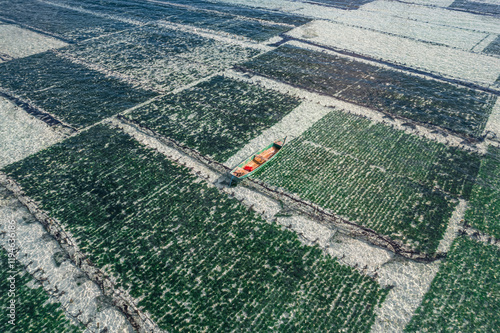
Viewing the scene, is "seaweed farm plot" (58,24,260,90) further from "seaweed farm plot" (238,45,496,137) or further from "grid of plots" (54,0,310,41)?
"grid of plots" (54,0,310,41)

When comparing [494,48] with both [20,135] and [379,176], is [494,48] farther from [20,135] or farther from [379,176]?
[20,135]

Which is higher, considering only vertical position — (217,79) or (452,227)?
(217,79)

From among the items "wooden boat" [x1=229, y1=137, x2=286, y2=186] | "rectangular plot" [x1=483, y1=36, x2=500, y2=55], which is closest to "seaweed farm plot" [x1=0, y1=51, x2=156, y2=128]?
"wooden boat" [x1=229, y1=137, x2=286, y2=186]

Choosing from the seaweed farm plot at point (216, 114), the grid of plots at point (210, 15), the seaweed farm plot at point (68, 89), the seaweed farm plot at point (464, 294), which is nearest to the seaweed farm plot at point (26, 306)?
the seaweed farm plot at point (216, 114)

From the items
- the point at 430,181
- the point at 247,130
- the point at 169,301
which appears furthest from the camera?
the point at 247,130

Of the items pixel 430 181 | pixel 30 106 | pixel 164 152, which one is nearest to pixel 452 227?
pixel 430 181

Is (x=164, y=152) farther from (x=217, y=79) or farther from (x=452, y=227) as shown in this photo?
(x=452, y=227)
